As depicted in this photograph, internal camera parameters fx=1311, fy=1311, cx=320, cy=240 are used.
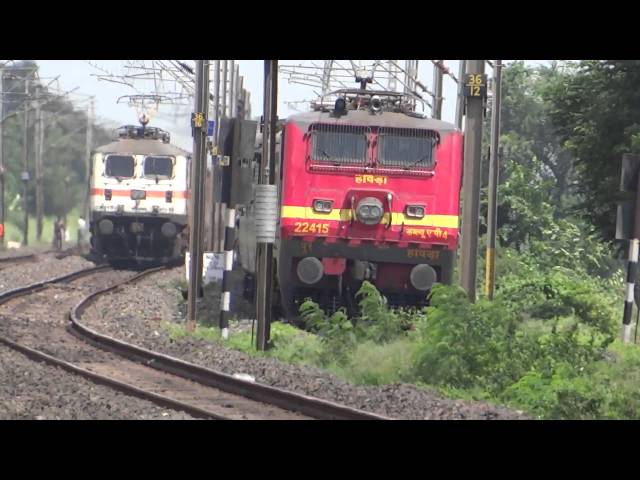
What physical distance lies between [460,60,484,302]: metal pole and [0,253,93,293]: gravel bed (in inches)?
519

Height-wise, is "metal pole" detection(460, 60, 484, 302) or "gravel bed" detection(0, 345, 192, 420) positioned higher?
"metal pole" detection(460, 60, 484, 302)

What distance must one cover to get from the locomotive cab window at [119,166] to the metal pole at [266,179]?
1684 cm

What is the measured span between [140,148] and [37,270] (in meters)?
4.32

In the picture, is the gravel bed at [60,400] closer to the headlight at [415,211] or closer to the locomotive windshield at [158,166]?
the headlight at [415,211]

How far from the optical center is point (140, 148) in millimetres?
34344

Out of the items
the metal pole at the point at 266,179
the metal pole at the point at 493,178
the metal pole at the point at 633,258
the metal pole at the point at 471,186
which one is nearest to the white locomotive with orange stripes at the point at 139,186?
the metal pole at the point at 493,178

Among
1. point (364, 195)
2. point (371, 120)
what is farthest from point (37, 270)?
point (364, 195)

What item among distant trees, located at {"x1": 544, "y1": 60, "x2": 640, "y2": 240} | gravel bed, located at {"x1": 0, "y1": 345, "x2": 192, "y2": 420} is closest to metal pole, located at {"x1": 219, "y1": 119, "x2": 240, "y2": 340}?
gravel bed, located at {"x1": 0, "y1": 345, "x2": 192, "y2": 420}

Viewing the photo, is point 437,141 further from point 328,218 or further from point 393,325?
point 393,325

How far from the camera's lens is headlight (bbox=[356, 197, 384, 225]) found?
1867 centimetres

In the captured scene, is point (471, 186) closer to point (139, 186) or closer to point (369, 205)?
point (369, 205)

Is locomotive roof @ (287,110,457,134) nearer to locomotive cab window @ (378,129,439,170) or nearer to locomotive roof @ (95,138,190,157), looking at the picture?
locomotive cab window @ (378,129,439,170)

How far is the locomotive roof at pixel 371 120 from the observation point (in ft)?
61.6
